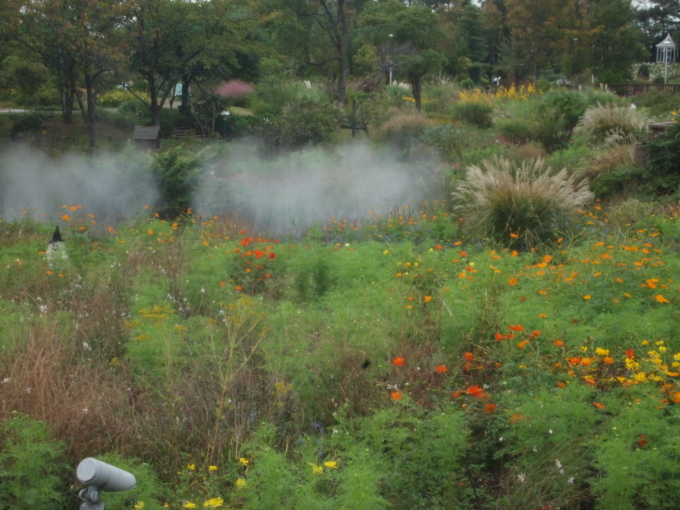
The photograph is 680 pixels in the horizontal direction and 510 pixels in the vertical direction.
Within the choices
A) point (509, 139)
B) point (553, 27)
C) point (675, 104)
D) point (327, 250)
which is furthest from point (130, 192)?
point (553, 27)

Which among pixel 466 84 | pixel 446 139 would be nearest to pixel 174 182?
pixel 446 139

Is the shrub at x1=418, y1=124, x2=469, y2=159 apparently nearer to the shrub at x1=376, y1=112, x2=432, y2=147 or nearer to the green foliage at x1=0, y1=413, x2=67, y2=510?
the shrub at x1=376, y1=112, x2=432, y2=147

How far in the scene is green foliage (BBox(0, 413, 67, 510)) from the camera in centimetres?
307

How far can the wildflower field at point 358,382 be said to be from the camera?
10.3ft

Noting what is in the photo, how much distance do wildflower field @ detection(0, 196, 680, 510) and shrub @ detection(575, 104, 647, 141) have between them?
26.4 feet

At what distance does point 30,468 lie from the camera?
3.12 m

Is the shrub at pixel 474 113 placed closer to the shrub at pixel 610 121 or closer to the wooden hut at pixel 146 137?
the shrub at pixel 610 121

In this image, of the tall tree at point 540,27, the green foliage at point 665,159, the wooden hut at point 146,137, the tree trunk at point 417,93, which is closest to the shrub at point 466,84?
the tall tree at point 540,27

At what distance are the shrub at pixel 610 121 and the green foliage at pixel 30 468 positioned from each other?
12.2m

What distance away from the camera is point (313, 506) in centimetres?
285

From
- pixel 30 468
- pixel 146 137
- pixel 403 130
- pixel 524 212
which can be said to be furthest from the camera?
pixel 403 130

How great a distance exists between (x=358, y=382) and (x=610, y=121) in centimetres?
1146

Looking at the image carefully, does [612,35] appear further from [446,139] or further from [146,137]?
[146,137]

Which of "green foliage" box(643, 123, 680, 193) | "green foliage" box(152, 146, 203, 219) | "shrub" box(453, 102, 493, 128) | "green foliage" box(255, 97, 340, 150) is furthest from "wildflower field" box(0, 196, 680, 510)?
"shrub" box(453, 102, 493, 128)
